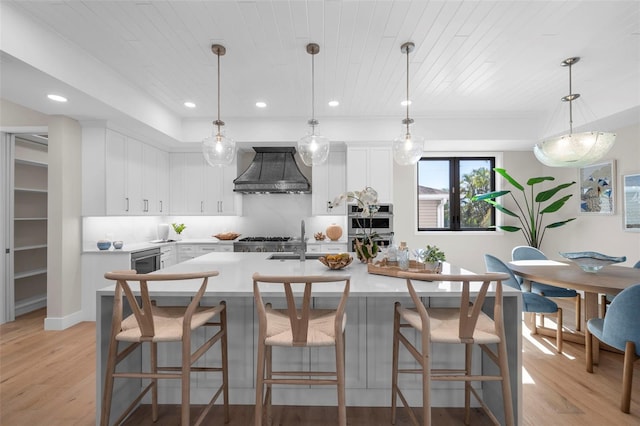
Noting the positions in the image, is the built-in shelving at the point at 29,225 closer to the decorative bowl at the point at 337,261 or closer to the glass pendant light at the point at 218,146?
the glass pendant light at the point at 218,146

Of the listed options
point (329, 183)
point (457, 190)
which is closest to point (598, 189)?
point (457, 190)

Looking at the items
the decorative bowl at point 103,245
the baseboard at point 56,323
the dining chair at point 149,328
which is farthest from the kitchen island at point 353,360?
the decorative bowl at point 103,245

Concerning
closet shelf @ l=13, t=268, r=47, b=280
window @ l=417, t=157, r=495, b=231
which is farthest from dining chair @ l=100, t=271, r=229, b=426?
window @ l=417, t=157, r=495, b=231

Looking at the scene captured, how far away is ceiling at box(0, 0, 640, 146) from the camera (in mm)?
2275

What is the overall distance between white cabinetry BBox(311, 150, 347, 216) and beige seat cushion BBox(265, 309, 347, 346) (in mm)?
3193

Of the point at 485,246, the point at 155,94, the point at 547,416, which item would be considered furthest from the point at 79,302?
the point at 485,246

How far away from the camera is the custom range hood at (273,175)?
15.9 ft

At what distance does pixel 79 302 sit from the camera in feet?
12.5

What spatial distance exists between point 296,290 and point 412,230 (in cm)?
405

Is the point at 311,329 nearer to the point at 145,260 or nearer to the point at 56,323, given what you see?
the point at 145,260

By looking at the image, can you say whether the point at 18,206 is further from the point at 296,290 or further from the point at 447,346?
the point at 447,346

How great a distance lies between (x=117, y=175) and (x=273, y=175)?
2102 mm

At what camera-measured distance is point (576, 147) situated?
2.89 meters

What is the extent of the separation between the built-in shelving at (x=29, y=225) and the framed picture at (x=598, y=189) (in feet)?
25.2
